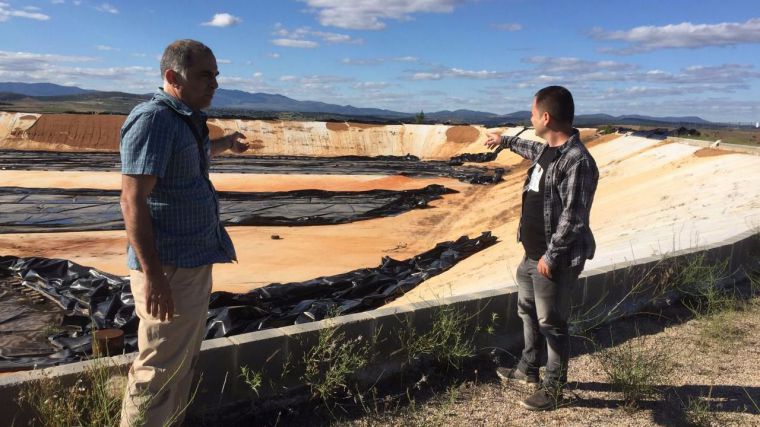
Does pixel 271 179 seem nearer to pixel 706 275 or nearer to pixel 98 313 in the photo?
pixel 98 313

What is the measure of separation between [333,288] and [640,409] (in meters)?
5.24

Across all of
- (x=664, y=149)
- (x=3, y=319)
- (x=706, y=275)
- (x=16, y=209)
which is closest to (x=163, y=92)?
(x=706, y=275)

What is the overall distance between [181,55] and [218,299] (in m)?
4.65

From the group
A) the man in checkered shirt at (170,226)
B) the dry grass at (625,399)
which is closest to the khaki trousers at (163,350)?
the man in checkered shirt at (170,226)

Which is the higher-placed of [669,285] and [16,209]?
[669,285]

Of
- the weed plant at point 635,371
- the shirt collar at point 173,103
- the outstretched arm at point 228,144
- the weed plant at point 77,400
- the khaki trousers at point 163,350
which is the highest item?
the shirt collar at point 173,103

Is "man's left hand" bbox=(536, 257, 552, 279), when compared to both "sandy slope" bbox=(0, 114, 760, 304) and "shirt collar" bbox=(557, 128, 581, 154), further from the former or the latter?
"sandy slope" bbox=(0, 114, 760, 304)

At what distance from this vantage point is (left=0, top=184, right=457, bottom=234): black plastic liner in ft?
48.4

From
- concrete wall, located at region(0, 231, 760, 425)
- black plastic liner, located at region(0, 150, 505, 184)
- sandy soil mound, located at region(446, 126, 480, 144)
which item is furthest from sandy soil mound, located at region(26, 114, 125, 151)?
concrete wall, located at region(0, 231, 760, 425)

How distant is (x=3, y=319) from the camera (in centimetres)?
694

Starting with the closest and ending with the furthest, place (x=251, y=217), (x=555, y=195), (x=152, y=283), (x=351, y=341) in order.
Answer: (x=152, y=283), (x=555, y=195), (x=351, y=341), (x=251, y=217)

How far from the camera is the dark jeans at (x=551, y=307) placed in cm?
340

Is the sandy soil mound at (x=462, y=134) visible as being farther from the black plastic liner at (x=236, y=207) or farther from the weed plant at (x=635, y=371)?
the weed plant at (x=635, y=371)

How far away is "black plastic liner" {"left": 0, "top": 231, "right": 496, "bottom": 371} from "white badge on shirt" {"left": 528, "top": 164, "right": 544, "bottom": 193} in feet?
7.51
